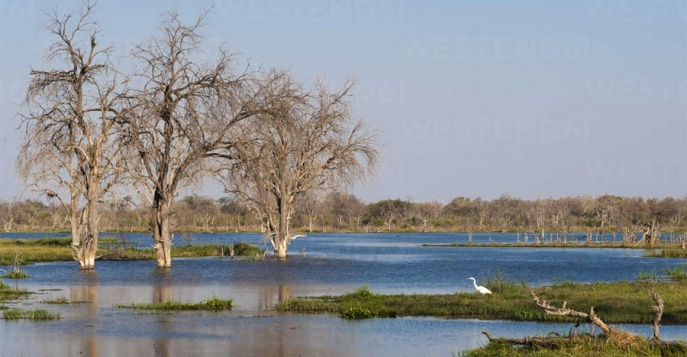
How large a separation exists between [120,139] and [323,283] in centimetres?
1447

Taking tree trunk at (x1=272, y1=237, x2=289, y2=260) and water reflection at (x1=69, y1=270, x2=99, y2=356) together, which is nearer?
water reflection at (x1=69, y1=270, x2=99, y2=356)

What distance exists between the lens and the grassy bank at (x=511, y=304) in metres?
26.8

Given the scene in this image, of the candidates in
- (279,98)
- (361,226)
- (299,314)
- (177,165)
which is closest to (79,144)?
(177,165)

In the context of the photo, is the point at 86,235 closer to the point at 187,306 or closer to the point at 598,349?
the point at 187,306

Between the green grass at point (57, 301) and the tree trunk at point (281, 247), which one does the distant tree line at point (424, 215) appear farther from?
the green grass at point (57, 301)

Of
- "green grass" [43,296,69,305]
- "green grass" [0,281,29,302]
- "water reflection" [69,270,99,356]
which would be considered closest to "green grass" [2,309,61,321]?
"water reflection" [69,270,99,356]

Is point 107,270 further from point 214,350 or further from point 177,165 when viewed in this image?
point 214,350

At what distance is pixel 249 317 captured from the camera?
28.4 metres

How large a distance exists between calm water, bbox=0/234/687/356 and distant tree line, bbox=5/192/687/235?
8083cm

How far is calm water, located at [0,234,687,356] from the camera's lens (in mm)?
22297

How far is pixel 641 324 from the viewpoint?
25.4 m

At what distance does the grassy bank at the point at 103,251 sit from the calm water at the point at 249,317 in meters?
3.42

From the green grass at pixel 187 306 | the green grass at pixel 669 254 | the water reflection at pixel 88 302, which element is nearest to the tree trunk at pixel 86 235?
the water reflection at pixel 88 302

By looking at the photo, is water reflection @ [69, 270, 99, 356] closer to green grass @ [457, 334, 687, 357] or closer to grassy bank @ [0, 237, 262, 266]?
green grass @ [457, 334, 687, 357]
